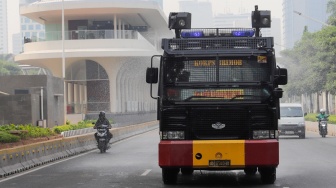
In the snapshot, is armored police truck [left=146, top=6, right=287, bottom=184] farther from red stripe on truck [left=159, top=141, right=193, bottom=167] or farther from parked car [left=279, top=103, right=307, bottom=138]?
parked car [left=279, top=103, right=307, bottom=138]

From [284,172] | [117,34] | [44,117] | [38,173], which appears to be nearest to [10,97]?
[44,117]

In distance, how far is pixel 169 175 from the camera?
16.2m

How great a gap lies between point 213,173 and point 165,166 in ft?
13.3

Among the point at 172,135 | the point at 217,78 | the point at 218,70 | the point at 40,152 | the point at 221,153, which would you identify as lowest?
the point at 40,152

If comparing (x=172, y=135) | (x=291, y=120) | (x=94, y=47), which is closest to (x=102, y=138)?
(x=291, y=120)

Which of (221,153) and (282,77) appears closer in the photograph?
(221,153)

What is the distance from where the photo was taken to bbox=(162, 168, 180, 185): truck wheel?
53.2ft

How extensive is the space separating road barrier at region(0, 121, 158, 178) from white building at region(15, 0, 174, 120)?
121ft

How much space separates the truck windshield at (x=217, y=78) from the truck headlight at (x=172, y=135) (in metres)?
0.66

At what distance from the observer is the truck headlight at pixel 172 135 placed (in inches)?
Answer: 607

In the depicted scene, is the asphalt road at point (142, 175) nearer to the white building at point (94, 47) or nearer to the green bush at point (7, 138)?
the green bush at point (7, 138)

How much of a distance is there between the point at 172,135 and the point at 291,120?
2457 cm

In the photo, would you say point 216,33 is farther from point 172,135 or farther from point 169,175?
point 169,175

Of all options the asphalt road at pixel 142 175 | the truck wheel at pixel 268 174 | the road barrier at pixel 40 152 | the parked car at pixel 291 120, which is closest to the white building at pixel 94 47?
the parked car at pixel 291 120
